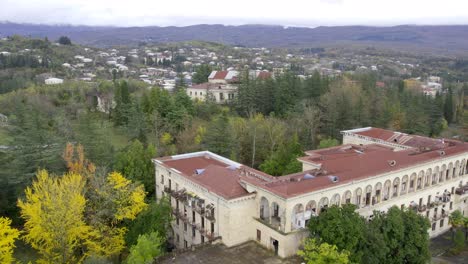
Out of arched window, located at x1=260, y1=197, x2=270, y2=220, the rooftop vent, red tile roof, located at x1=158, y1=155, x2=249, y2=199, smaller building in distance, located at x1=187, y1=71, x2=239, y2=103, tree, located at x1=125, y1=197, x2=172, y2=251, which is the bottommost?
tree, located at x1=125, y1=197, x2=172, y2=251

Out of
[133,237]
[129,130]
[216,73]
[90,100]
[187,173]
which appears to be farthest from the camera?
[216,73]

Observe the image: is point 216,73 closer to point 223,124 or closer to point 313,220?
point 223,124

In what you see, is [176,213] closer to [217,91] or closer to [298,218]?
[298,218]

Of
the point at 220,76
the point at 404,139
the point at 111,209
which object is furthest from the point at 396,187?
the point at 220,76

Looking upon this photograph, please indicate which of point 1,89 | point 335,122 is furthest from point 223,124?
point 1,89

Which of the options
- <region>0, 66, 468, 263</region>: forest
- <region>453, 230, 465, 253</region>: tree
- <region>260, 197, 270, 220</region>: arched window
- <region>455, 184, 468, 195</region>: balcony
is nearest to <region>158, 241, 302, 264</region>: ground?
<region>260, 197, 270, 220</region>: arched window

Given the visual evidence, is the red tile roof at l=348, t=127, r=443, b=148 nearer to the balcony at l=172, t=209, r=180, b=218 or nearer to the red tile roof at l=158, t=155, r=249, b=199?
the red tile roof at l=158, t=155, r=249, b=199

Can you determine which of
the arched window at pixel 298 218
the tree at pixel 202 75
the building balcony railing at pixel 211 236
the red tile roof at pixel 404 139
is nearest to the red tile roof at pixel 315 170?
the red tile roof at pixel 404 139

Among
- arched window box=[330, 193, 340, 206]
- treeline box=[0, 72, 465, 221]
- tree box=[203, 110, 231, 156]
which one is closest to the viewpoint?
arched window box=[330, 193, 340, 206]
